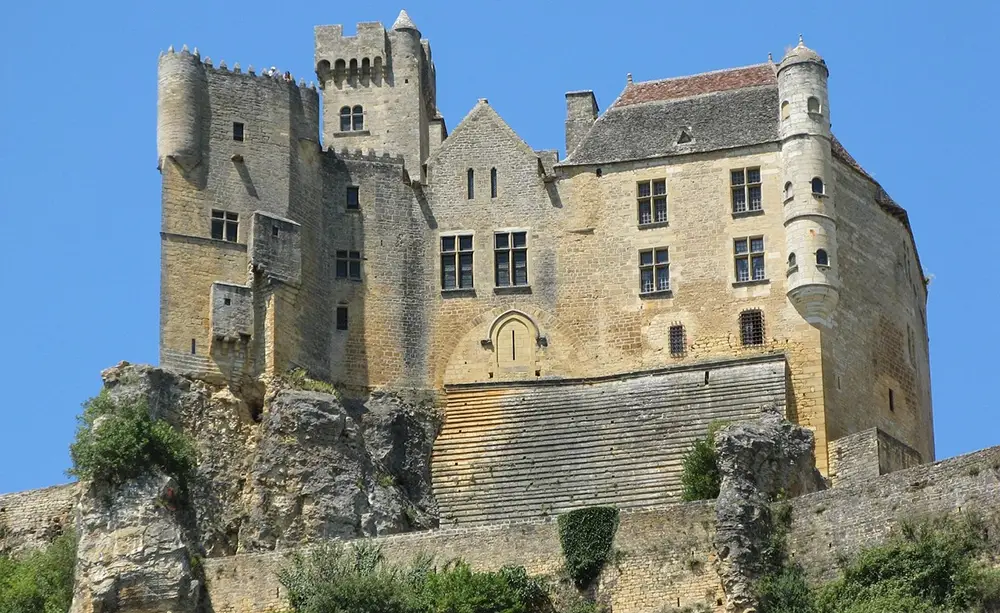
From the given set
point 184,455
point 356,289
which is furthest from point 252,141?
point 184,455

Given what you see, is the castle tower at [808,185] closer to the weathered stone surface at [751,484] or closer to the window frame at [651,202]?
the window frame at [651,202]

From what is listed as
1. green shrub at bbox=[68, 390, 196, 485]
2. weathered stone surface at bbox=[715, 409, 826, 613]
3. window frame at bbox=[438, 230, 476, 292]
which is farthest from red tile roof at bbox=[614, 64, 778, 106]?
green shrub at bbox=[68, 390, 196, 485]

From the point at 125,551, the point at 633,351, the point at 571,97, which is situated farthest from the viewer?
the point at 571,97

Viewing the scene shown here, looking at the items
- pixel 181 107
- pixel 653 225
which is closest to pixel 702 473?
pixel 653 225

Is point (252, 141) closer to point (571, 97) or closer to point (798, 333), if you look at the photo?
point (571, 97)

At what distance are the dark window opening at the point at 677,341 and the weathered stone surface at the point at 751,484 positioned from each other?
377cm

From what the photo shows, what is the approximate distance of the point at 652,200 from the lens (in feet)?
209

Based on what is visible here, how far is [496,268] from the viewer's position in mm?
64125

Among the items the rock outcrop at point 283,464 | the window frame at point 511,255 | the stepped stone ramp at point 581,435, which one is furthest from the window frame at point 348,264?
the stepped stone ramp at point 581,435

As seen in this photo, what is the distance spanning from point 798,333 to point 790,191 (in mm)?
3723

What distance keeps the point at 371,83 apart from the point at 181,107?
8.44 meters

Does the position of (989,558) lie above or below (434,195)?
below

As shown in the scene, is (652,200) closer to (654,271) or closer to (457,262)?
(654,271)

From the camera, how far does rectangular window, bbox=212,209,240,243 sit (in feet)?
203
